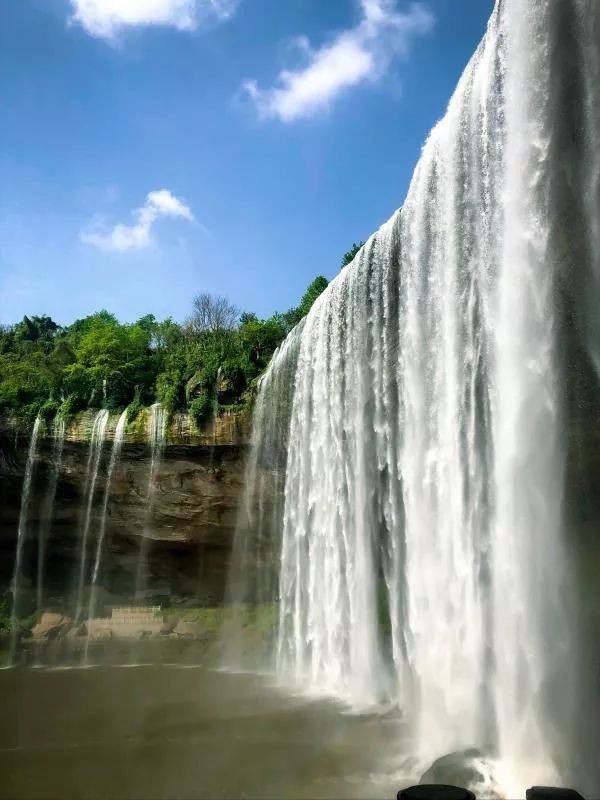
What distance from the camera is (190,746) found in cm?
999

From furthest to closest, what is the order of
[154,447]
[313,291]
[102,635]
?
[313,291] < [102,635] < [154,447]

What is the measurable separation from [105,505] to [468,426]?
15.3 metres

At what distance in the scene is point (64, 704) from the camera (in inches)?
543

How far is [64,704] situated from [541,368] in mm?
11876

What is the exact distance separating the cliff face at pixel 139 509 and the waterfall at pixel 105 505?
171 millimetres

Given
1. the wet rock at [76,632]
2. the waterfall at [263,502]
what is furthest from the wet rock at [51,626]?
the waterfall at [263,502]

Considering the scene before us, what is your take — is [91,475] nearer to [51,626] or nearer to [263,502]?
[51,626]

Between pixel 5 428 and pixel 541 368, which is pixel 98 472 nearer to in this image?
pixel 5 428

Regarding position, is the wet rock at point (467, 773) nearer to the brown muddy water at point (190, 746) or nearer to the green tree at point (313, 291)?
the brown muddy water at point (190, 746)

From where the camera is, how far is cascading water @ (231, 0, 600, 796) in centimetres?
870

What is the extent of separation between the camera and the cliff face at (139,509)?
21344mm

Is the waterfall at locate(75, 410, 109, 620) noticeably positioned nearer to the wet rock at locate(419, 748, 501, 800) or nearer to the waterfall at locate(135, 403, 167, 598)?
the waterfall at locate(135, 403, 167, 598)

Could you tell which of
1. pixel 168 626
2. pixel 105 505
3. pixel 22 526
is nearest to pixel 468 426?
pixel 105 505

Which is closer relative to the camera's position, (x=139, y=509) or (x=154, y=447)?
(x=154, y=447)
